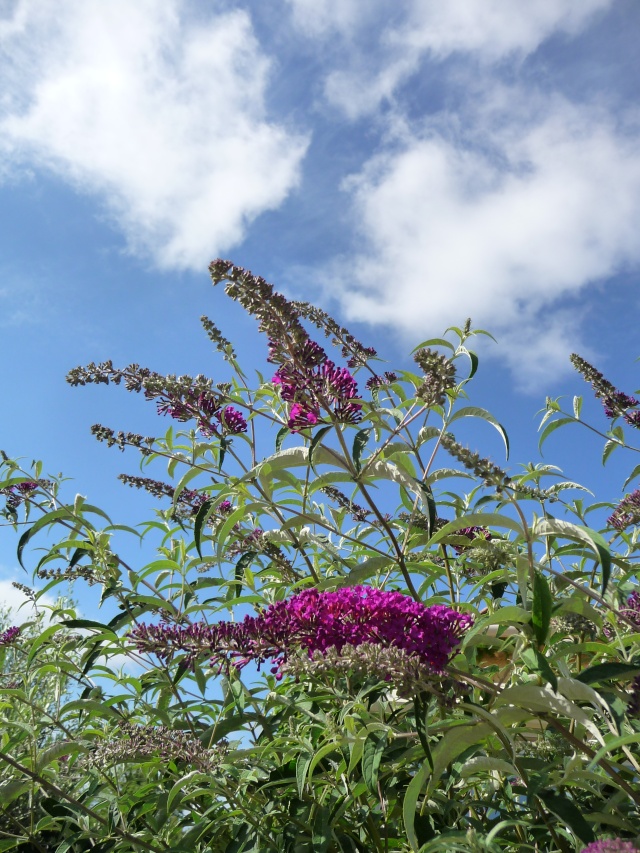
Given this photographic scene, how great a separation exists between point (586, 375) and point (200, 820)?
266cm

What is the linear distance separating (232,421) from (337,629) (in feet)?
3.71

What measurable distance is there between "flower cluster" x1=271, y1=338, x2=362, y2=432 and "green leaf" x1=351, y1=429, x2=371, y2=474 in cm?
5

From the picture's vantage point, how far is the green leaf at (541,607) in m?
1.47

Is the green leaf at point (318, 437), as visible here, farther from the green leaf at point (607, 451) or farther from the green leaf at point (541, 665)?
the green leaf at point (607, 451)

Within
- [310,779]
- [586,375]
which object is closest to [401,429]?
[310,779]

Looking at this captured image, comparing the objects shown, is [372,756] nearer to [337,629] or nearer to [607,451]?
[337,629]

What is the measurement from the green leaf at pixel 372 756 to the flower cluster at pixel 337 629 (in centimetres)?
31

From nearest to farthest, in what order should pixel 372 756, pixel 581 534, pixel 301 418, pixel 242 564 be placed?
pixel 581 534 < pixel 372 756 < pixel 301 418 < pixel 242 564

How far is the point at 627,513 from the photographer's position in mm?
2270

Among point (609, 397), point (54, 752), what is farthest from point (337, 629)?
point (609, 397)

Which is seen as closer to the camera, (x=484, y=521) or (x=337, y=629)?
(x=337, y=629)

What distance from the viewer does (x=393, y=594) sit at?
1.64m

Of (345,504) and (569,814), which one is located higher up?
(345,504)

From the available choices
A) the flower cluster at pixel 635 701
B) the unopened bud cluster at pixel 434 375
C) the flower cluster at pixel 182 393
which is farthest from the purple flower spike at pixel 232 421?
the flower cluster at pixel 635 701
